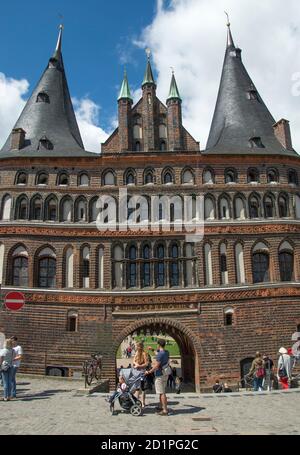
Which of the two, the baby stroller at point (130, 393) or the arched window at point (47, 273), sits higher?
the arched window at point (47, 273)

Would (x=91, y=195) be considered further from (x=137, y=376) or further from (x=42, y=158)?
(x=137, y=376)

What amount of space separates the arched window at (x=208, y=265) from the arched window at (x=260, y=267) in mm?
2165

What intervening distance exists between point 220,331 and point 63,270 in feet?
26.2

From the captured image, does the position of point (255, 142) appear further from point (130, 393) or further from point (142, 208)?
point (130, 393)

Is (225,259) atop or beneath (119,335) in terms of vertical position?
atop

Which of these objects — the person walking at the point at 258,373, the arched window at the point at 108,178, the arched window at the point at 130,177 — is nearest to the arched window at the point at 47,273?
the arched window at the point at 108,178

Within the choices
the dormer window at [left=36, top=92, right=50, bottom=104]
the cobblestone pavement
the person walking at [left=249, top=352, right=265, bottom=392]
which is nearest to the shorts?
the cobblestone pavement

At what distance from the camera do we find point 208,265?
20.7 metres

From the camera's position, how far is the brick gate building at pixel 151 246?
1969 cm

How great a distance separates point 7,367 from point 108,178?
13.1 metres

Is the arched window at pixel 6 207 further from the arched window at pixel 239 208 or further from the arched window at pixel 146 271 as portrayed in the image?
the arched window at pixel 239 208

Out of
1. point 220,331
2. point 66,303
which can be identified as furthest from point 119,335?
point 220,331

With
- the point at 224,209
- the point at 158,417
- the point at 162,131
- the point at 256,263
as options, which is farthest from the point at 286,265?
the point at 158,417

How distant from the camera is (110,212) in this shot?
21438mm
